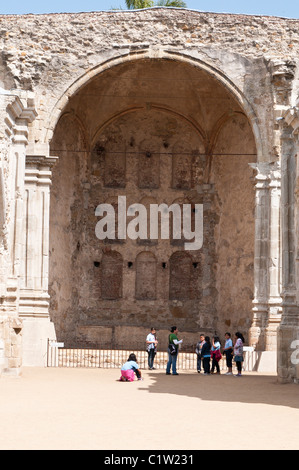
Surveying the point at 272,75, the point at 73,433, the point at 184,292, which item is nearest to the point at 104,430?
the point at 73,433

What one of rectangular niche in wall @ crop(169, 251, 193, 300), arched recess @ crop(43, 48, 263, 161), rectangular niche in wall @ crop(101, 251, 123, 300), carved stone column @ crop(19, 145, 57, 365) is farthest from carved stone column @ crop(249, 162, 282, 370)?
rectangular niche in wall @ crop(101, 251, 123, 300)

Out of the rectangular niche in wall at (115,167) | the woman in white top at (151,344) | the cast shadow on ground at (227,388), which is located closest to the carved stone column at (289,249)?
the cast shadow on ground at (227,388)

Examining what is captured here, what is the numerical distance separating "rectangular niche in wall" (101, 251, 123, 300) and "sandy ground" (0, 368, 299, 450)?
10723mm

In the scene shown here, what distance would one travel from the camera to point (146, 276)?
2852 centimetres

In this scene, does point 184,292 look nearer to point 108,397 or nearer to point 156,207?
point 156,207

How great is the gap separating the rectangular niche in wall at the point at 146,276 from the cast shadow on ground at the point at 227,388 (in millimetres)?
8882

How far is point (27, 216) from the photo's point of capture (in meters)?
22.3

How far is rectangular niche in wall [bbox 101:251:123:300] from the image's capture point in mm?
28297

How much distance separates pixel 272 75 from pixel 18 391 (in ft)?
40.6

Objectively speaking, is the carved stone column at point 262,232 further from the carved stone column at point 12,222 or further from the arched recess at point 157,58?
the carved stone column at point 12,222

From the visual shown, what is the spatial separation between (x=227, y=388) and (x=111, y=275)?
44.0 feet

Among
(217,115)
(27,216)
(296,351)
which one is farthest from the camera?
(217,115)

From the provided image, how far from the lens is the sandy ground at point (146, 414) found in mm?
8000

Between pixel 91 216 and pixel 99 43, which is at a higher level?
pixel 99 43
